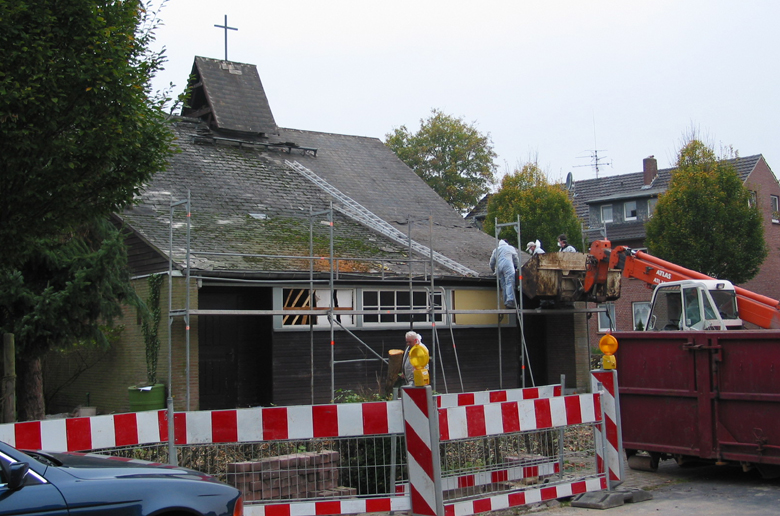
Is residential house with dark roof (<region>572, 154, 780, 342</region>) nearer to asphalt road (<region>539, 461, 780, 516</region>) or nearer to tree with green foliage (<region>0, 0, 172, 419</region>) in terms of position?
asphalt road (<region>539, 461, 780, 516</region>)

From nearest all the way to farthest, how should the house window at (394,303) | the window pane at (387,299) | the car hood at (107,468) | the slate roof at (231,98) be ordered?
the car hood at (107,468) → the house window at (394,303) → the window pane at (387,299) → the slate roof at (231,98)

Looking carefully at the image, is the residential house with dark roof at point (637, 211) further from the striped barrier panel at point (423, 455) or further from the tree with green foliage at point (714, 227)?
the striped barrier panel at point (423, 455)

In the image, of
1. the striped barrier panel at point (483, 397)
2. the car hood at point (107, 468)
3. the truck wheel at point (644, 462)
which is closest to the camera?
the car hood at point (107, 468)

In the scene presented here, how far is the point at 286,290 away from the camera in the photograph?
1588 centimetres

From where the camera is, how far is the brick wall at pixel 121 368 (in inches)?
576

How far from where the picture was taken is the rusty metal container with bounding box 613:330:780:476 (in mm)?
9273

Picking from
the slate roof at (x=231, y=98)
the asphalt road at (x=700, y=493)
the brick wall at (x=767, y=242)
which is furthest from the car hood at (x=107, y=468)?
the brick wall at (x=767, y=242)

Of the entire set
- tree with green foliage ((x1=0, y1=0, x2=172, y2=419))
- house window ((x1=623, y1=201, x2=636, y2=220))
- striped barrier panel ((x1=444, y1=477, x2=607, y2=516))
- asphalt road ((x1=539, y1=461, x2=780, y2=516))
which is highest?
house window ((x1=623, y1=201, x2=636, y2=220))

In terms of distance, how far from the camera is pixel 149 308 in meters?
15.1

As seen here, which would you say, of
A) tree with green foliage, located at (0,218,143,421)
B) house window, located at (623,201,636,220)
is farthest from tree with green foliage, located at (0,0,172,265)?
house window, located at (623,201,636,220)

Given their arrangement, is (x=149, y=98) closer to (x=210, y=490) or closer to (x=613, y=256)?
(x=210, y=490)

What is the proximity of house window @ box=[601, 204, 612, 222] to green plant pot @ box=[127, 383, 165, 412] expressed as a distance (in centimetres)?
3136

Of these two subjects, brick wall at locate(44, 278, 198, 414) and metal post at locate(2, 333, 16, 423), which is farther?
brick wall at locate(44, 278, 198, 414)

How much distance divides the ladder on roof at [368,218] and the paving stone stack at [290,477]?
10.2 meters
